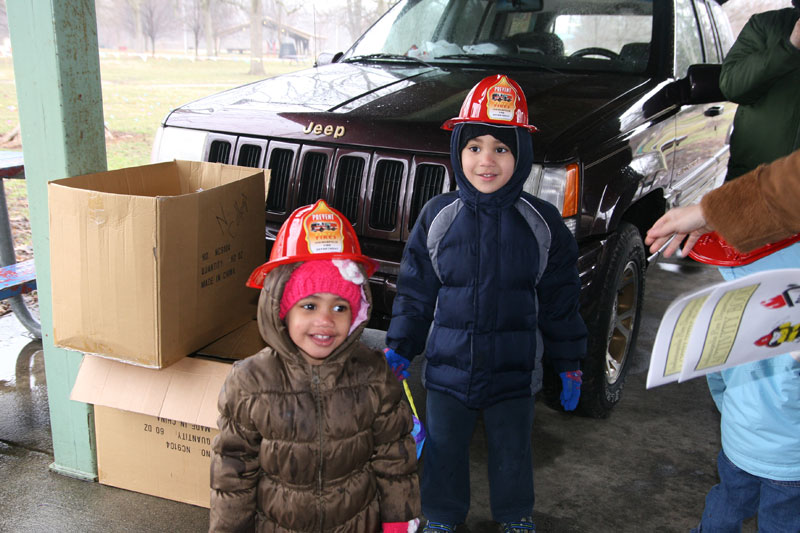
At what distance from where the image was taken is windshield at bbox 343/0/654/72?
4094 mm

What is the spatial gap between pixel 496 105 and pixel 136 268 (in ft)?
4.43

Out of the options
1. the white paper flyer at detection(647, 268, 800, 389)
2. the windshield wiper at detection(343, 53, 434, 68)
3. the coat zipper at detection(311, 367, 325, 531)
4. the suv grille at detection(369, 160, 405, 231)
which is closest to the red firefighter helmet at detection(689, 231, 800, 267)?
the white paper flyer at detection(647, 268, 800, 389)

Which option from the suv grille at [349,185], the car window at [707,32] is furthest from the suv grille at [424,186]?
the car window at [707,32]

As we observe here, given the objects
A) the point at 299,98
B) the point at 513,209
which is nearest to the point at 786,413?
the point at 513,209

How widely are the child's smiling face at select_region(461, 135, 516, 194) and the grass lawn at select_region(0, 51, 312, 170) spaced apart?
8.43m

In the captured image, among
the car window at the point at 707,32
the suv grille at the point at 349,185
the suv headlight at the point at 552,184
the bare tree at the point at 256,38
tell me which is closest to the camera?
the suv headlight at the point at 552,184

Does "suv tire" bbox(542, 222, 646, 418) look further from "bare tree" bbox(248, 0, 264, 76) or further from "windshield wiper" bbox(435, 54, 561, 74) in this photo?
"bare tree" bbox(248, 0, 264, 76)

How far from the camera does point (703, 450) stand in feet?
11.4

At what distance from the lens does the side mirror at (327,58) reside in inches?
181

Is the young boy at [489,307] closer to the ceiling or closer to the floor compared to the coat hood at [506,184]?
closer to the floor

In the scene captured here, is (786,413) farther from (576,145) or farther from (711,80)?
(711,80)

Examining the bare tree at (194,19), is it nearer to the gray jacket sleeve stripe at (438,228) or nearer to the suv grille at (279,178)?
the suv grille at (279,178)

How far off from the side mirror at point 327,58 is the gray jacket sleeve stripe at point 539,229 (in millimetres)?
2532

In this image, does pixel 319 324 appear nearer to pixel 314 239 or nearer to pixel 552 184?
pixel 314 239
